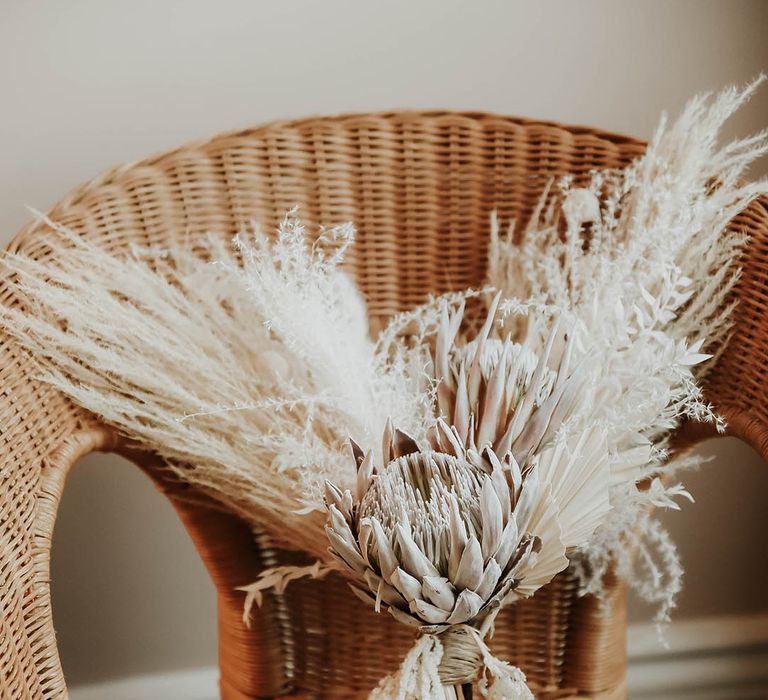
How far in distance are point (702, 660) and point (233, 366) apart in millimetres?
963

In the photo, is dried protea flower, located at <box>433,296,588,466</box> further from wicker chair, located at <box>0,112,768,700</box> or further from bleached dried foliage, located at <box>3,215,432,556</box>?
wicker chair, located at <box>0,112,768,700</box>

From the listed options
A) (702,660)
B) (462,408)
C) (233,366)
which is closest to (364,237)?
(233,366)

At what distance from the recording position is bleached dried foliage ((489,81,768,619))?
0.65m

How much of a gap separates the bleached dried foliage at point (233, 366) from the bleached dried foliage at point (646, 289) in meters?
0.16

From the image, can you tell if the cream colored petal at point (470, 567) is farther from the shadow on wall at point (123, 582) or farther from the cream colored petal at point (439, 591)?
the shadow on wall at point (123, 582)

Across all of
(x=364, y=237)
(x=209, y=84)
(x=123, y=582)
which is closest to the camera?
(x=364, y=237)

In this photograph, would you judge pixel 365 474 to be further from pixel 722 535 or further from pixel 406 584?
pixel 722 535

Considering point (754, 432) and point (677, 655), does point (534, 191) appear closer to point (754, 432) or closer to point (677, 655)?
point (754, 432)

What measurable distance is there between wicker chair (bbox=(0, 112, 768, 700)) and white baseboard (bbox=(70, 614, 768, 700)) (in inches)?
16.3

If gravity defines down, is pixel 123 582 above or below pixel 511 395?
below

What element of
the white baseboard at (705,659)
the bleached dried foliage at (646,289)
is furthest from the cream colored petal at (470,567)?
the white baseboard at (705,659)

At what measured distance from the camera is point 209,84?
110 centimetres

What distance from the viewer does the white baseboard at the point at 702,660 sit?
129 cm

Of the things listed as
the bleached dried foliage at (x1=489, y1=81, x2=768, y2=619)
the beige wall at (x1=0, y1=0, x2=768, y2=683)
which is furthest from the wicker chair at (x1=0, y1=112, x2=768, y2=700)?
the beige wall at (x1=0, y1=0, x2=768, y2=683)
